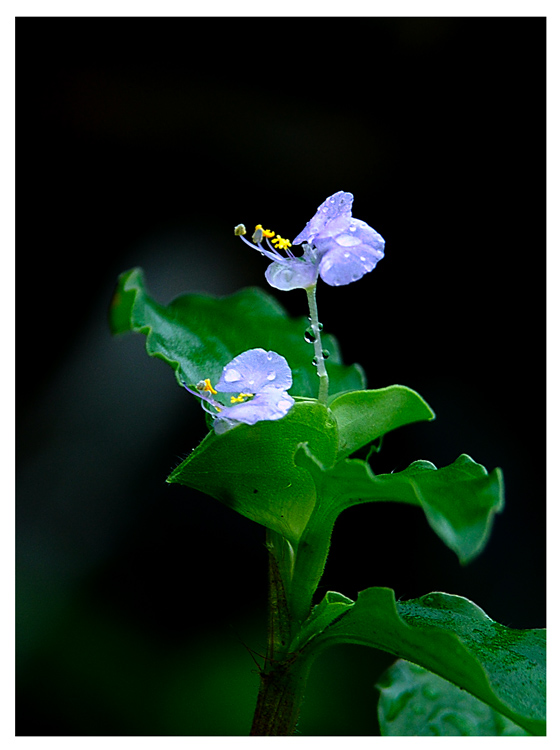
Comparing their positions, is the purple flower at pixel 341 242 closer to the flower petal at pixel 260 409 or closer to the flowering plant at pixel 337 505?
the flowering plant at pixel 337 505

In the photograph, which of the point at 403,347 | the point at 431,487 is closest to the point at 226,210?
the point at 403,347

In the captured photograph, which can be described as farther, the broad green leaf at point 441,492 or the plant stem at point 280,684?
the plant stem at point 280,684

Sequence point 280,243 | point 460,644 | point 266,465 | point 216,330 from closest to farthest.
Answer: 1. point 460,644
2. point 266,465
3. point 280,243
4. point 216,330

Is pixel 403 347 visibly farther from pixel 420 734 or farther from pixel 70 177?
pixel 420 734

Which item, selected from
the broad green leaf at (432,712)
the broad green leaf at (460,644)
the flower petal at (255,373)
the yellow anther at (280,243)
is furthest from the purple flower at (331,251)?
the broad green leaf at (432,712)

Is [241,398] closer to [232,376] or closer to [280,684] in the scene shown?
[232,376]

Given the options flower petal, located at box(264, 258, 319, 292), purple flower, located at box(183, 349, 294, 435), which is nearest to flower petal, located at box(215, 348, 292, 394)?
purple flower, located at box(183, 349, 294, 435)

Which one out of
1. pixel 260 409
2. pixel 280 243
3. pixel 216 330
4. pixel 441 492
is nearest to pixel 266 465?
pixel 260 409
